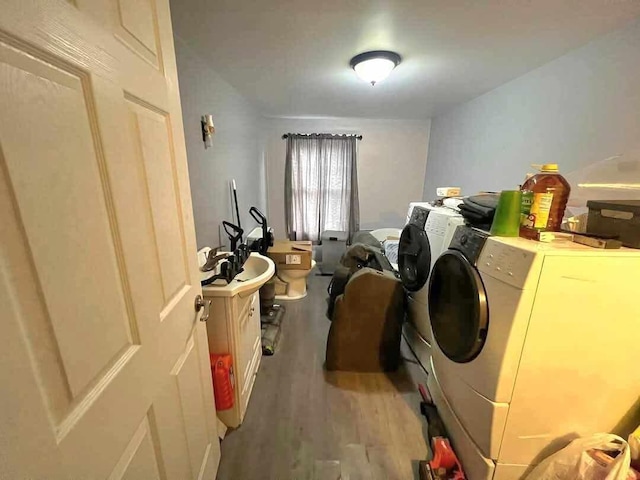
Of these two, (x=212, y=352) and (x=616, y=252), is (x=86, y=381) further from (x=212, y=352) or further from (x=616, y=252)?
(x=616, y=252)

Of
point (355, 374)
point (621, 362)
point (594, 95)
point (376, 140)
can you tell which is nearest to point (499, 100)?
point (594, 95)

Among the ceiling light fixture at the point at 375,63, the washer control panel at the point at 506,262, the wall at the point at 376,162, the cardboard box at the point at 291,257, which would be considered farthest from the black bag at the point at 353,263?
the wall at the point at 376,162

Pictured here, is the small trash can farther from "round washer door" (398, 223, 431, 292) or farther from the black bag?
"round washer door" (398, 223, 431, 292)

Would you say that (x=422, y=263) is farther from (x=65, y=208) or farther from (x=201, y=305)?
(x=65, y=208)

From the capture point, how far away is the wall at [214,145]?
5.31 feet

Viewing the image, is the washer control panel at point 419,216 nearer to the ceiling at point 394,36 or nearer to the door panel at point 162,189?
the ceiling at point 394,36

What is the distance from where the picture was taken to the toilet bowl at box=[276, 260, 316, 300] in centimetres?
293

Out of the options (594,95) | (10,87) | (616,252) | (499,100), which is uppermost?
(499,100)

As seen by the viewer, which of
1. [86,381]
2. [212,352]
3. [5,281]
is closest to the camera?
[5,281]

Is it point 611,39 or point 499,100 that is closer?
point 611,39

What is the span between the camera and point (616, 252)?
86cm

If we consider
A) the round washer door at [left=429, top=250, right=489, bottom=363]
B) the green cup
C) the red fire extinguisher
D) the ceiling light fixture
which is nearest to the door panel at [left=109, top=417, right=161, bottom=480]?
the red fire extinguisher

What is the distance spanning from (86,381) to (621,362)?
1629 mm

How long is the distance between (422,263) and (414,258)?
149 millimetres
